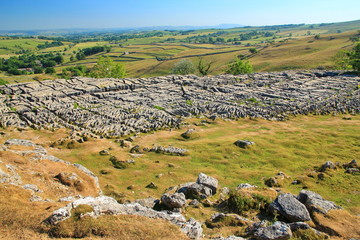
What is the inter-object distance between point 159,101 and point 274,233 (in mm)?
52388

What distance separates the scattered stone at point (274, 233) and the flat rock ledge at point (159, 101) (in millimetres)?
36350

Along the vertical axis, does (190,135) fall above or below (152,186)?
below

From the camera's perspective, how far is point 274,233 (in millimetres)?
16875

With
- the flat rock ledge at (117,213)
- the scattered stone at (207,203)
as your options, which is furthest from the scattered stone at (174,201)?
the flat rock ledge at (117,213)

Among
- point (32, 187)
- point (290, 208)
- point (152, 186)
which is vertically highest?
point (32, 187)

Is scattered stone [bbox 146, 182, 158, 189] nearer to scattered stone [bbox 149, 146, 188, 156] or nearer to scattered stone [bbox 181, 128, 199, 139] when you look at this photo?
scattered stone [bbox 149, 146, 188, 156]

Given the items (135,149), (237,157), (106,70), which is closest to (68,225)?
(135,149)

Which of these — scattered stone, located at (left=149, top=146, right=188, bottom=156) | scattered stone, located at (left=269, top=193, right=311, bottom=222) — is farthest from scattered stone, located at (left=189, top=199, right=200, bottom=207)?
scattered stone, located at (left=149, top=146, right=188, bottom=156)

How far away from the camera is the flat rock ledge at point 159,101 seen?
53.1m

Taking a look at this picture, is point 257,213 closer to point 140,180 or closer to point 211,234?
point 211,234

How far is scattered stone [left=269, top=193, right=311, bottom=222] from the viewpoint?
19891mm

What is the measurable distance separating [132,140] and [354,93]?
214 feet

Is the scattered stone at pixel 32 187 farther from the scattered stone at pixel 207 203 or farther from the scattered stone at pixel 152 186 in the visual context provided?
the scattered stone at pixel 207 203

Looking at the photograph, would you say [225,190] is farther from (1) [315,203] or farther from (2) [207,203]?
(1) [315,203]
